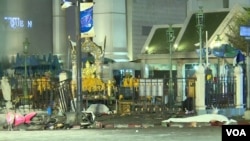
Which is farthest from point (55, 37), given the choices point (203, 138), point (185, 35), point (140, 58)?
point (203, 138)

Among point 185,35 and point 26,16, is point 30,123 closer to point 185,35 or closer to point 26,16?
point 185,35

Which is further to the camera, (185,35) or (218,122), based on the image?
(185,35)

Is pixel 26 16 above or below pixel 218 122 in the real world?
above

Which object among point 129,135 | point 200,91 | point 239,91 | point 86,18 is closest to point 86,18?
point 86,18

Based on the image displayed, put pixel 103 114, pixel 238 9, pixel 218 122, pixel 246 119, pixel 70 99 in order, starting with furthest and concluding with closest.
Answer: pixel 238 9, pixel 103 114, pixel 70 99, pixel 246 119, pixel 218 122

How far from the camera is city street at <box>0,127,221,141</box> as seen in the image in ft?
56.6

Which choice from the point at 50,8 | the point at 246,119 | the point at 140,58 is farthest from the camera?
the point at 50,8

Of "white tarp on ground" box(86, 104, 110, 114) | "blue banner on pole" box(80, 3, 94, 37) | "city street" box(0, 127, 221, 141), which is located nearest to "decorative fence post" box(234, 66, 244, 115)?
"white tarp on ground" box(86, 104, 110, 114)

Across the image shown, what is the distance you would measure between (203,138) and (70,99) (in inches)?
425

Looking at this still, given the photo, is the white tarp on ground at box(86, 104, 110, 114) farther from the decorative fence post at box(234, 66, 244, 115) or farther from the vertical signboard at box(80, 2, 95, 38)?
the decorative fence post at box(234, 66, 244, 115)

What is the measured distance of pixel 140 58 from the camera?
54.7 metres

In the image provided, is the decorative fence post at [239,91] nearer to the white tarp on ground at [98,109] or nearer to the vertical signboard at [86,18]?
the white tarp on ground at [98,109]

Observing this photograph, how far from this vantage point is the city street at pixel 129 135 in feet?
56.6

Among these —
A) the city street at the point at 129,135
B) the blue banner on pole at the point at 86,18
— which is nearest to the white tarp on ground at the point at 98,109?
the blue banner on pole at the point at 86,18
